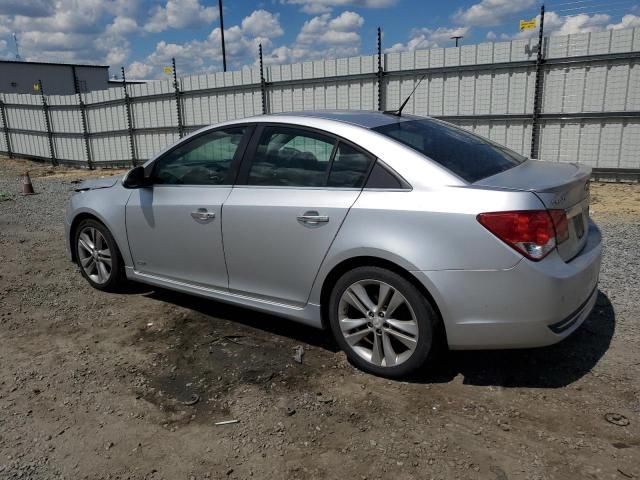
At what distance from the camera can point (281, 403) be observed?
3.08 m

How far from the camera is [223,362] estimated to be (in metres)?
3.61

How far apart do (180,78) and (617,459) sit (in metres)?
14.7

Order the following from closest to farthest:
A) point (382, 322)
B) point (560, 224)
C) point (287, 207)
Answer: point (560, 224) → point (382, 322) → point (287, 207)

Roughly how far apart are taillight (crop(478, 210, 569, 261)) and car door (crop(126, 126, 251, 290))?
6.14 ft

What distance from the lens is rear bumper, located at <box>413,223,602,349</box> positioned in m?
2.78

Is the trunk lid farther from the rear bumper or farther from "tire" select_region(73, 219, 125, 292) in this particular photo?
"tire" select_region(73, 219, 125, 292)

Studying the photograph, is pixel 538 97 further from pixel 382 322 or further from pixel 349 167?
pixel 382 322

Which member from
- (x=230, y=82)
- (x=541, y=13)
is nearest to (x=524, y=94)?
(x=541, y=13)

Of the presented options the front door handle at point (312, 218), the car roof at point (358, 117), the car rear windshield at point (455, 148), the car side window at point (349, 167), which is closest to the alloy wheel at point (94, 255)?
the car roof at point (358, 117)

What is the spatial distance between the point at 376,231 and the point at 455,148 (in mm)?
859

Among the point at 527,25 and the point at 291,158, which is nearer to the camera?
the point at 291,158

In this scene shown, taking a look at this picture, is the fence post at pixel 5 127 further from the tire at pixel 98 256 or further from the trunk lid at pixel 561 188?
the trunk lid at pixel 561 188

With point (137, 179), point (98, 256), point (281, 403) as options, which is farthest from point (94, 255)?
point (281, 403)

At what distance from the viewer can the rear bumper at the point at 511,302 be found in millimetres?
2781
